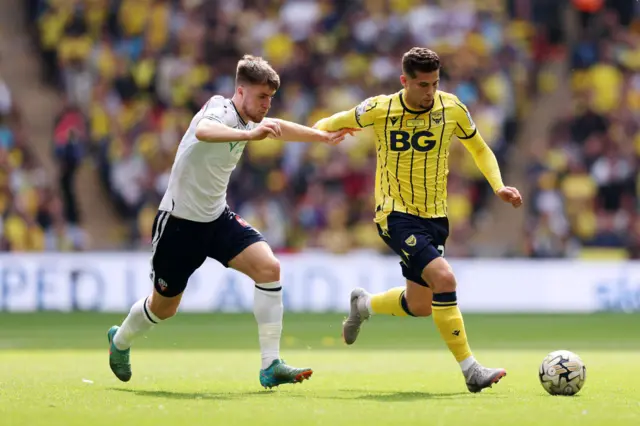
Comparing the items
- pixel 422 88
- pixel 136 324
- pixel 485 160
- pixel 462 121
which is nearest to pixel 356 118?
pixel 422 88

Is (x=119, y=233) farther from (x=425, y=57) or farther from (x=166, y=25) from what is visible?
(x=425, y=57)

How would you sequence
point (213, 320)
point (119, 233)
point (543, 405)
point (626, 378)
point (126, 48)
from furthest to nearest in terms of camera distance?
point (126, 48), point (119, 233), point (213, 320), point (626, 378), point (543, 405)

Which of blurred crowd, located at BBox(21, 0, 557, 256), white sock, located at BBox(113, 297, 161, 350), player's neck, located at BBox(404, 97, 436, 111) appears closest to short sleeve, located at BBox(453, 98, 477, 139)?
player's neck, located at BBox(404, 97, 436, 111)

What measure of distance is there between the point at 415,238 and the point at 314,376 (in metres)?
1.76

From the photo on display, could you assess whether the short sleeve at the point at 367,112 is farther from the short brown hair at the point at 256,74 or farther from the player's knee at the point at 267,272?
the player's knee at the point at 267,272

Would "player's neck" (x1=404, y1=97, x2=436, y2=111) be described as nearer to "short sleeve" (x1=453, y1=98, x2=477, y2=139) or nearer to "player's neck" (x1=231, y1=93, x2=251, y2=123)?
"short sleeve" (x1=453, y1=98, x2=477, y2=139)

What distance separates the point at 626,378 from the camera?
9.52 meters

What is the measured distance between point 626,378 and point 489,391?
5.17 ft

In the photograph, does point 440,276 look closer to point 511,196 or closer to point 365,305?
point 511,196

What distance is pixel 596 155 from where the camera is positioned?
20.9m

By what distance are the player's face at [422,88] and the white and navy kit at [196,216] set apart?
1.21 m

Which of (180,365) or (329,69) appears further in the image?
(329,69)

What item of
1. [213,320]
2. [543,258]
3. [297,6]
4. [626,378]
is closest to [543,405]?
[626,378]

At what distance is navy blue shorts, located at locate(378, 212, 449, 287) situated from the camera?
28.4ft
